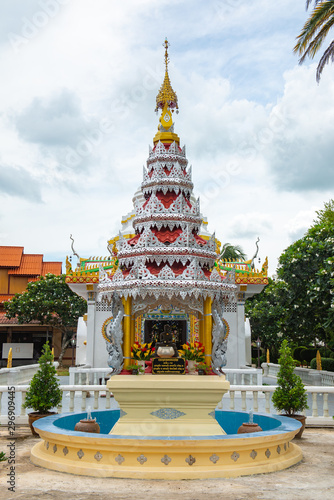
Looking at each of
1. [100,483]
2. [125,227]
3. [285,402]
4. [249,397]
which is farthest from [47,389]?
[125,227]

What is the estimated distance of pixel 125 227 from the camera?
24000 mm

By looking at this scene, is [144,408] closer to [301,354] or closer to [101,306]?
[101,306]

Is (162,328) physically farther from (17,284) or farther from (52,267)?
(52,267)

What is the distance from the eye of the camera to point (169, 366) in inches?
403

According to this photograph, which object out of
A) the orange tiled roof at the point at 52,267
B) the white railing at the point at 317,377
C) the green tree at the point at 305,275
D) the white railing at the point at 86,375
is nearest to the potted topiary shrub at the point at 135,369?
the white railing at the point at 86,375

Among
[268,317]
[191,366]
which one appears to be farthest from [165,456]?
[268,317]

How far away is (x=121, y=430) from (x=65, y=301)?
2473 cm

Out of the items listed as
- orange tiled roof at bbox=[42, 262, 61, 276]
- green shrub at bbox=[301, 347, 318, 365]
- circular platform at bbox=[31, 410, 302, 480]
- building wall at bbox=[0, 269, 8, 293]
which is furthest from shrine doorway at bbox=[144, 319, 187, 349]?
building wall at bbox=[0, 269, 8, 293]

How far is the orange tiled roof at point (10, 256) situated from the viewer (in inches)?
1602

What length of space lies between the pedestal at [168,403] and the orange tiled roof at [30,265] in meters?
32.0

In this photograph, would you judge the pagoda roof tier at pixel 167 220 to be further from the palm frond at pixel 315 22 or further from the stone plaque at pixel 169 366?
the palm frond at pixel 315 22

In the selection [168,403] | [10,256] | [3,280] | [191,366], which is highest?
[10,256]

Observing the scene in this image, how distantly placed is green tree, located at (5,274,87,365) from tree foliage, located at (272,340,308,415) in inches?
930

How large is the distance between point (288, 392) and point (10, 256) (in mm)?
33987
